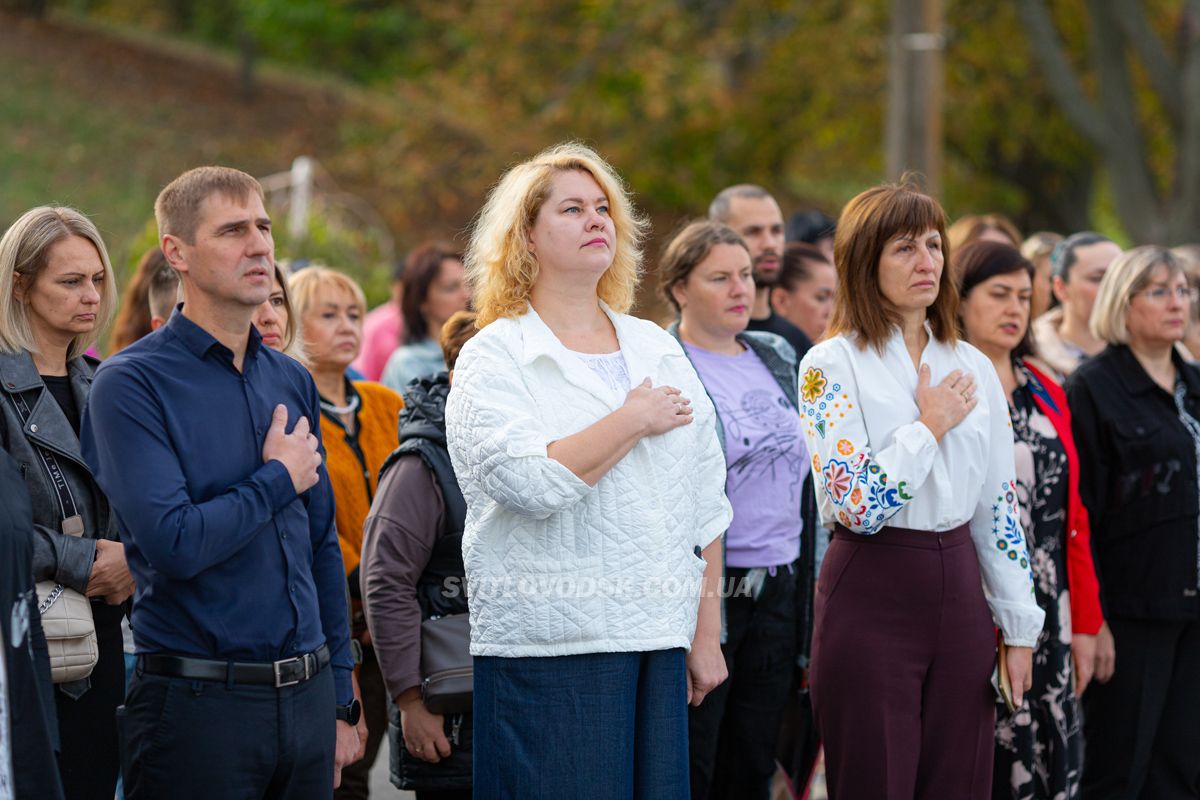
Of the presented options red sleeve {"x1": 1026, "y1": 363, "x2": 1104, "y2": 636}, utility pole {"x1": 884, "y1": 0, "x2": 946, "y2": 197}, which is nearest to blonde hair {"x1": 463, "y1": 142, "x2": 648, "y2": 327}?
red sleeve {"x1": 1026, "y1": 363, "x2": 1104, "y2": 636}

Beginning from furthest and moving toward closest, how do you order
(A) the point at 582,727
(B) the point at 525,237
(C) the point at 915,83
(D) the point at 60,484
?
(C) the point at 915,83, (D) the point at 60,484, (B) the point at 525,237, (A) the point at 582,727

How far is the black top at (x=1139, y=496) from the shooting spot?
17.5ft

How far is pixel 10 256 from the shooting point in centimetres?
407

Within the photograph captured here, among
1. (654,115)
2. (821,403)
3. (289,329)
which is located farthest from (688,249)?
(654,115)

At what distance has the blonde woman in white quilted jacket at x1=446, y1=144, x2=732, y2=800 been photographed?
3496mm

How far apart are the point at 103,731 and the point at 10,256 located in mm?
1417

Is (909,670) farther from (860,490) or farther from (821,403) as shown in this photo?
(821,403)

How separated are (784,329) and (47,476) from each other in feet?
10.9

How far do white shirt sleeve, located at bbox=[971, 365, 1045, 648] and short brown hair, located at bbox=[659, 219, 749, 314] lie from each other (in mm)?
1333

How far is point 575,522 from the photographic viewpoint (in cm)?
352

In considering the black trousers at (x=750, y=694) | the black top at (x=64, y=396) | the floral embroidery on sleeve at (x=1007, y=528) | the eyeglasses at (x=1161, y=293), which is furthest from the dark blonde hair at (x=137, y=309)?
the eyeglasses at (x=1161, y=293)

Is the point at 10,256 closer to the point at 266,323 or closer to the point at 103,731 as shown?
the point at 266,323

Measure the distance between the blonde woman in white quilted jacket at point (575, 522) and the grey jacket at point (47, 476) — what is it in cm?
108


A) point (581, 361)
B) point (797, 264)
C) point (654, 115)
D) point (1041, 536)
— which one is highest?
point (654, 115)
